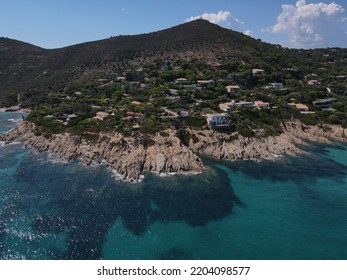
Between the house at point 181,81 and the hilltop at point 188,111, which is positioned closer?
the hilltop at point 188,111

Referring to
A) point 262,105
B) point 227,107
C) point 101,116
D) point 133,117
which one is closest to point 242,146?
point 227,107

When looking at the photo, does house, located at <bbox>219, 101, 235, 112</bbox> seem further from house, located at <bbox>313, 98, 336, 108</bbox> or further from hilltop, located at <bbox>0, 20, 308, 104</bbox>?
hilltop, located at <bbox>0, 20, 308, 104</bbox>

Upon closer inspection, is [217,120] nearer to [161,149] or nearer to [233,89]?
[161,149]

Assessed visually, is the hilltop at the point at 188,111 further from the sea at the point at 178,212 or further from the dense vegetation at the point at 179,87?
the sea at the point at 178,212

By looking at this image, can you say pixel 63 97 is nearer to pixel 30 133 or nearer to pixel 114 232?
pixel 30 133

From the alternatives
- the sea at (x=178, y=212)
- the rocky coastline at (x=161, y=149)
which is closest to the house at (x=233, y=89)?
the rocky coastline at (x=161, y=149)
